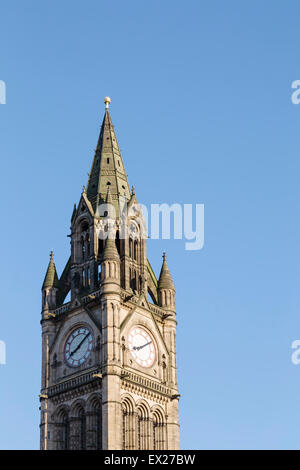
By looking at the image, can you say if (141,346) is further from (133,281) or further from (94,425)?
(94,425)

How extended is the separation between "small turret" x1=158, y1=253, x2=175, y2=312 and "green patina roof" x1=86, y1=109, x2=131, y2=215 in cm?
709

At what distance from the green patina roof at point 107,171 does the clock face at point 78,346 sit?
11.4 metres

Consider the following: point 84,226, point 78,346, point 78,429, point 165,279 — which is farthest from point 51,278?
point 78,429

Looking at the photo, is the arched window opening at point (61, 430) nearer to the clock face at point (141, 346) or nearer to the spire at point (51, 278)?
the clock face at point (141, 346)

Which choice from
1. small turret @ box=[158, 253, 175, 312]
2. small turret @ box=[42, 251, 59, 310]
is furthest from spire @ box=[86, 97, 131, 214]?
small turret @ box=[158, 253, 175, 312]

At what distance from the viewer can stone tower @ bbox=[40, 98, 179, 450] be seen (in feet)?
257

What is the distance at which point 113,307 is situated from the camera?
8031 centimetres

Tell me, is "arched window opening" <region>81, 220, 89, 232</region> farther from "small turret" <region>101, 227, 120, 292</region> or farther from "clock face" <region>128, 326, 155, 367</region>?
"clock face" <region>128, 326, 155, 367</region>

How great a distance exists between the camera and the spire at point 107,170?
292 ft
